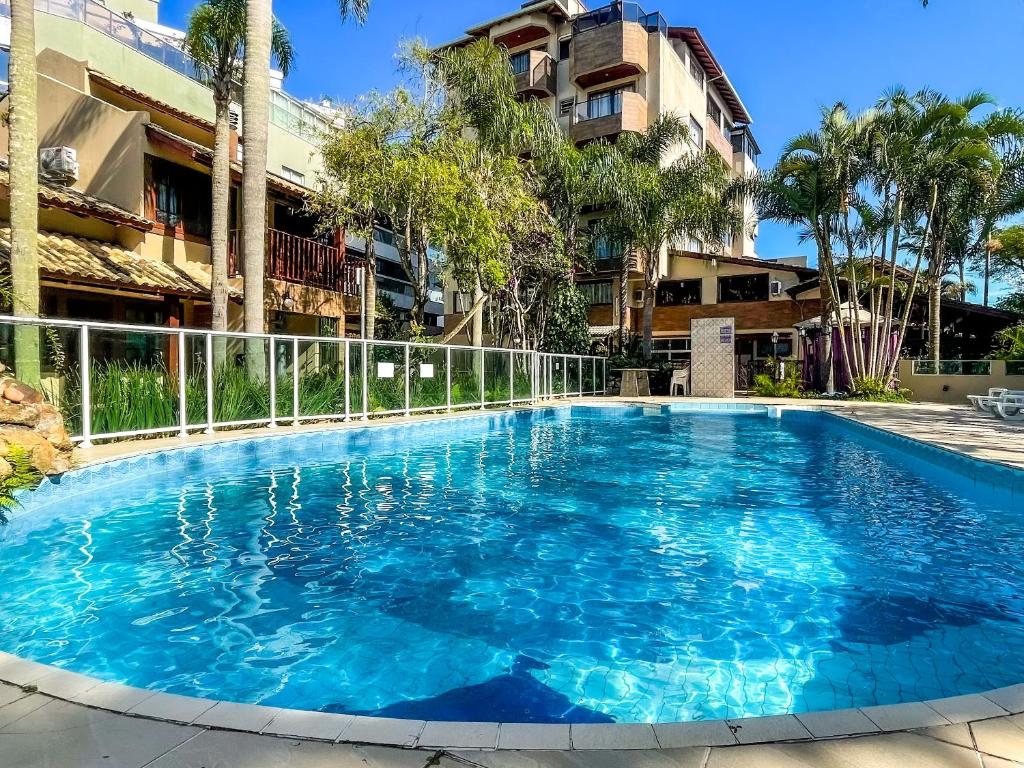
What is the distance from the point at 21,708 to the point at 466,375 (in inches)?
577

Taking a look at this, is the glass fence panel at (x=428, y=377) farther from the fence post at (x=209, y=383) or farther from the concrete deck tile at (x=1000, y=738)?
the concrete deck tile at (x=1000, y=738)

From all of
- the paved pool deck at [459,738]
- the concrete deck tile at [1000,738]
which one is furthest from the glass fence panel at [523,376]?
the concrete deck tile at [1000,738]

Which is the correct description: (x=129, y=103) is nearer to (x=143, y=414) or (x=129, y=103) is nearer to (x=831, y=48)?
(x=143, y=414)

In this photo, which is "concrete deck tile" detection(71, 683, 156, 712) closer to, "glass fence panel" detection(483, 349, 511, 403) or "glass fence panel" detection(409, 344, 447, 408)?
"glass fence panel" detection(409, 344, 447, 408)

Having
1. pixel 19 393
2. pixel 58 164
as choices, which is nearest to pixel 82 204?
pixel 58 164

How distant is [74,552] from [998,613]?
6.83 meters

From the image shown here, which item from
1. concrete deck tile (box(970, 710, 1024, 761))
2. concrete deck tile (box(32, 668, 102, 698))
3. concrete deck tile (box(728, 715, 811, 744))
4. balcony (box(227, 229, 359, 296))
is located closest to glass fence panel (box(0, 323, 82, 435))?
concrete deck tile (box(32, 668, 102, 698))

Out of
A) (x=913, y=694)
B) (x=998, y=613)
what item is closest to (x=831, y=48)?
(x=998, y=613)

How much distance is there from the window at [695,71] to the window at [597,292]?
40.9 feet

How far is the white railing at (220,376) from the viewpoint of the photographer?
27.3 feet

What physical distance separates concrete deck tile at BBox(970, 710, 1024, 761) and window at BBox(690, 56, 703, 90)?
35.6 m

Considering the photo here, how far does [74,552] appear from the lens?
5160mm

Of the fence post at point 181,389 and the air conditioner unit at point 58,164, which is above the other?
the air conditioner unit at point 58,164

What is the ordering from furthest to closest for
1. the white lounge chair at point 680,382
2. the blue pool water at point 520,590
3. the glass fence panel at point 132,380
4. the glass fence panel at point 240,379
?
the white lounge chair at point 680,382 → the glass fence panel at point 240,379 → the glass fence panel at point 132,380 → the blue pool water at point 520,590
